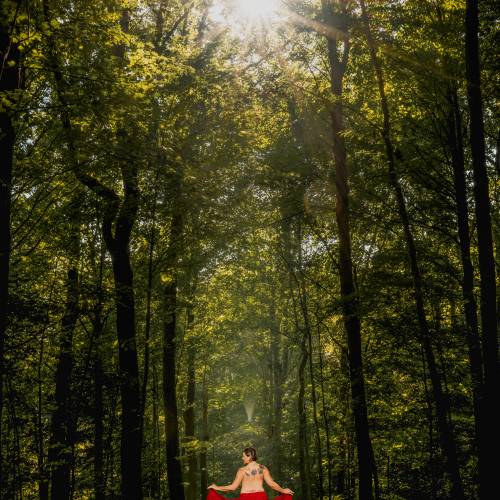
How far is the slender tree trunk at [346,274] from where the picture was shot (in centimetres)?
1032

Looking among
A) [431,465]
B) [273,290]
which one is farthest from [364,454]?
[273,290]

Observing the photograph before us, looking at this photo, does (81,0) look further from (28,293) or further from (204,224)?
(28,293)

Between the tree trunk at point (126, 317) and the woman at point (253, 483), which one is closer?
the woman at point (253, 483)

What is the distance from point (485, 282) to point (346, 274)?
4.81 m

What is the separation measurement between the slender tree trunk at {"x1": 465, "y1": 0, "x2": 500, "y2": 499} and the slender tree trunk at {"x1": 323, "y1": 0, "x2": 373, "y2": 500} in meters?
3.04

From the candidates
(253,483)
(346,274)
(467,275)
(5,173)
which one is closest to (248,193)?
(346,274)

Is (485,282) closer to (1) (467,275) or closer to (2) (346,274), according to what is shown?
(1) (467,275)

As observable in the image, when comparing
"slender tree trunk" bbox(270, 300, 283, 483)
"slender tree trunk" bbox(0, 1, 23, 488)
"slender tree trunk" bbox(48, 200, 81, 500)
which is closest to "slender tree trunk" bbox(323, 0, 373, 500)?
"slender tree trunk" bbox(0, 1, 23, 488)

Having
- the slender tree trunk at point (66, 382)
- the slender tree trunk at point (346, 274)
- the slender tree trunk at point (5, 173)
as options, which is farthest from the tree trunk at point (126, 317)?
the slender tree trunk at point (346, 274)

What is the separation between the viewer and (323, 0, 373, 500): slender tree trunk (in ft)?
33.9

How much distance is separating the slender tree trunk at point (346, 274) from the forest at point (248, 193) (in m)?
0.05

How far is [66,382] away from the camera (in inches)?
583

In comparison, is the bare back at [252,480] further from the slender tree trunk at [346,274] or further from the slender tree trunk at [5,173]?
the slender tree trunk at [5,173]

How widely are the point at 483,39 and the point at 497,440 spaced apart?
32.2 feet
